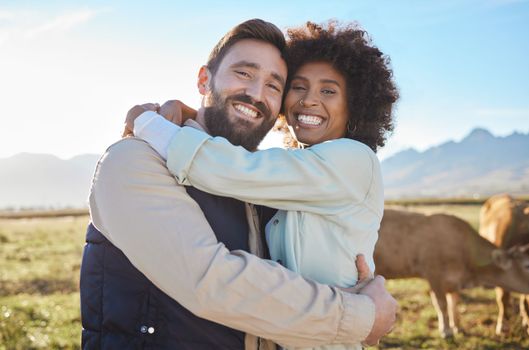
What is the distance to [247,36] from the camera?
2.97 meters

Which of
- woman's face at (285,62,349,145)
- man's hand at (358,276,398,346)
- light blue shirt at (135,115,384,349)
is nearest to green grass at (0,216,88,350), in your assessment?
woman's face at (285,62,349,145)

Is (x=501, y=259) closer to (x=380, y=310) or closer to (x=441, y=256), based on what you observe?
(x=441, y=256)

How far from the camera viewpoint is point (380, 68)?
3.47 m

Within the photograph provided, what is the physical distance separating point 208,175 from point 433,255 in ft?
Result: 31.9

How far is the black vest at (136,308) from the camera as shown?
82.0 inches

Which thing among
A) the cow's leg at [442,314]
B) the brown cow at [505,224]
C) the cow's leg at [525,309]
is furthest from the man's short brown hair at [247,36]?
the brown cow at [505,224]

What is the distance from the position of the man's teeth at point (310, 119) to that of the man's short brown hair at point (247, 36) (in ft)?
1.44

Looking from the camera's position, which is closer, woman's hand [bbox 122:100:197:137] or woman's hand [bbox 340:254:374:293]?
woman's hand [bbox 340:254:374:293]

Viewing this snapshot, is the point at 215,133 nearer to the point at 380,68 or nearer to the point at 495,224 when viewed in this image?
the point at 380,68

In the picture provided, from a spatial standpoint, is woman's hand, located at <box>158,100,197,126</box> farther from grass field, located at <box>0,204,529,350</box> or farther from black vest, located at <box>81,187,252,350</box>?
grass field, located at <box>0,204,529,350</box>

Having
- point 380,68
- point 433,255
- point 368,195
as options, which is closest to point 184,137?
point 368,195

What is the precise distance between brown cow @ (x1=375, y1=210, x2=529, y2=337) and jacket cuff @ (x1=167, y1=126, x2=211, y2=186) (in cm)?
905

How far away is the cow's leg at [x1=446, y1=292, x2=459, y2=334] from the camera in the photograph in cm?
990

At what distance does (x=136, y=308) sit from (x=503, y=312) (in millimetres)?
9621
